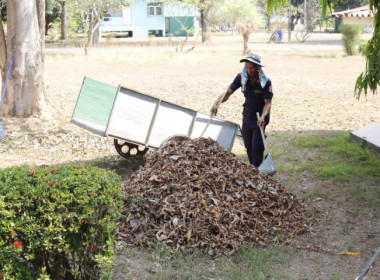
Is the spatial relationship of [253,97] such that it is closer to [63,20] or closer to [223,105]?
[223,105]

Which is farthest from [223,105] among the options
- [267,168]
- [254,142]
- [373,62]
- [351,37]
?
[351,37]

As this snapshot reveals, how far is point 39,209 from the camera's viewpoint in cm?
377

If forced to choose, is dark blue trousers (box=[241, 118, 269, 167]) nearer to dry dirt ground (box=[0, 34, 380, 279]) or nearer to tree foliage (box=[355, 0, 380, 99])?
dry dirt ground (box=[0, 34, 380, 279])

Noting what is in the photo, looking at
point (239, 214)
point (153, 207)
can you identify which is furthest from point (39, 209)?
point (239, 214)

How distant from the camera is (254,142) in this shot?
25.0 ft

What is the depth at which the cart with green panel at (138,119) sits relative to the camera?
26.0 feet

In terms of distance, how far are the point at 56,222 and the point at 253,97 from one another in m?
4.23

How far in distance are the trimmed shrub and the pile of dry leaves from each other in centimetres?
2358

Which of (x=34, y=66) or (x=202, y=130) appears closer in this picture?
(x=202, y=130)

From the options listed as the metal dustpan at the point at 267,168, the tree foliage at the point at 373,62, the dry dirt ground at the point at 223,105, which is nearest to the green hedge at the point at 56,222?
the dry dirt ground at the point at 223,105

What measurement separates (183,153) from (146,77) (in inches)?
544

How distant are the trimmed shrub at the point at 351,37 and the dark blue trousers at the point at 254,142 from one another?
2249cm

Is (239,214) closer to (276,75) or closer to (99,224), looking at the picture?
(99,224)

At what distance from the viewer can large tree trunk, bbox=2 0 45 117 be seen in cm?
1046
